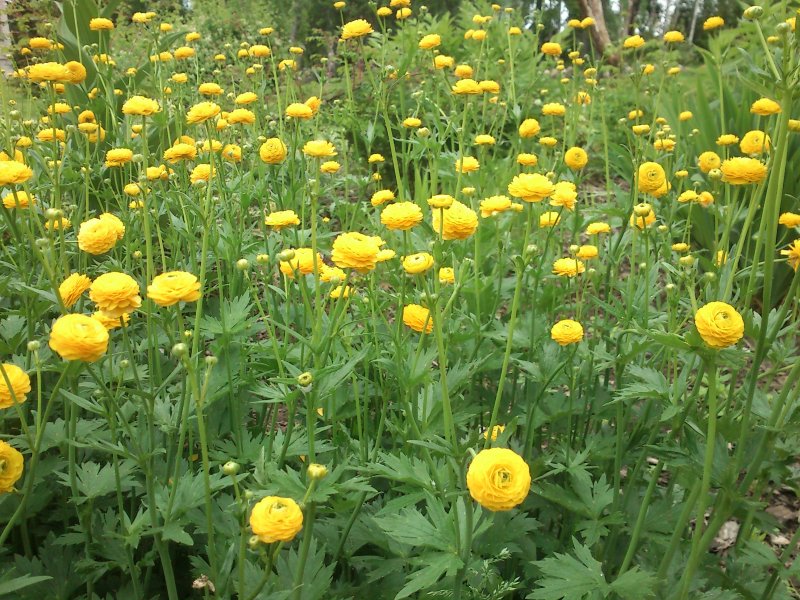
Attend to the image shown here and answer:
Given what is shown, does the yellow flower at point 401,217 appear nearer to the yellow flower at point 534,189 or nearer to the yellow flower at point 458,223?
the yellow flower at point 458,223

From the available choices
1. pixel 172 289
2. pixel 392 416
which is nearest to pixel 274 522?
pixel 172 289

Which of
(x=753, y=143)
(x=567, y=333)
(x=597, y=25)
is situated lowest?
(x=567, y=333)

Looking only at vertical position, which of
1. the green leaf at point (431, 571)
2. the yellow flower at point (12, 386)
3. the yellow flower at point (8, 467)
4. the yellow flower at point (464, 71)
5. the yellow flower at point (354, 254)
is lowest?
the green leaf at point (431, 571)

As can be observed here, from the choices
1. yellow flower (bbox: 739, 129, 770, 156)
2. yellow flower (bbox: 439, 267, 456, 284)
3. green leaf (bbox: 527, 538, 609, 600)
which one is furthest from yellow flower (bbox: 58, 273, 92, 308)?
yellow flower (bbox: 739, 129, 770, 156)

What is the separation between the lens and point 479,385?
1913 mm

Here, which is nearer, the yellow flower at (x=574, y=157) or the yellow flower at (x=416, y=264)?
the yellow flower at (x=416, y=264)

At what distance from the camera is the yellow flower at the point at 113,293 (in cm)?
108

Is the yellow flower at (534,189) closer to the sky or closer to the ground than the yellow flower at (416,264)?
closer to the sky

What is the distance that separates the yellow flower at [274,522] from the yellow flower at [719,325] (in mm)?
697

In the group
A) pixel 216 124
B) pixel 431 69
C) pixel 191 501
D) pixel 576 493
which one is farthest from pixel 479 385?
pixel 431 69

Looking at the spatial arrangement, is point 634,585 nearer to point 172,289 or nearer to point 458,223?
point 458,223

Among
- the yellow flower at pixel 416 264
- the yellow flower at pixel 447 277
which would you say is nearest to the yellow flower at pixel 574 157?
the yellow flower at pixel 447 277

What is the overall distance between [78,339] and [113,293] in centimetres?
12

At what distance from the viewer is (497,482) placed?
95cm
